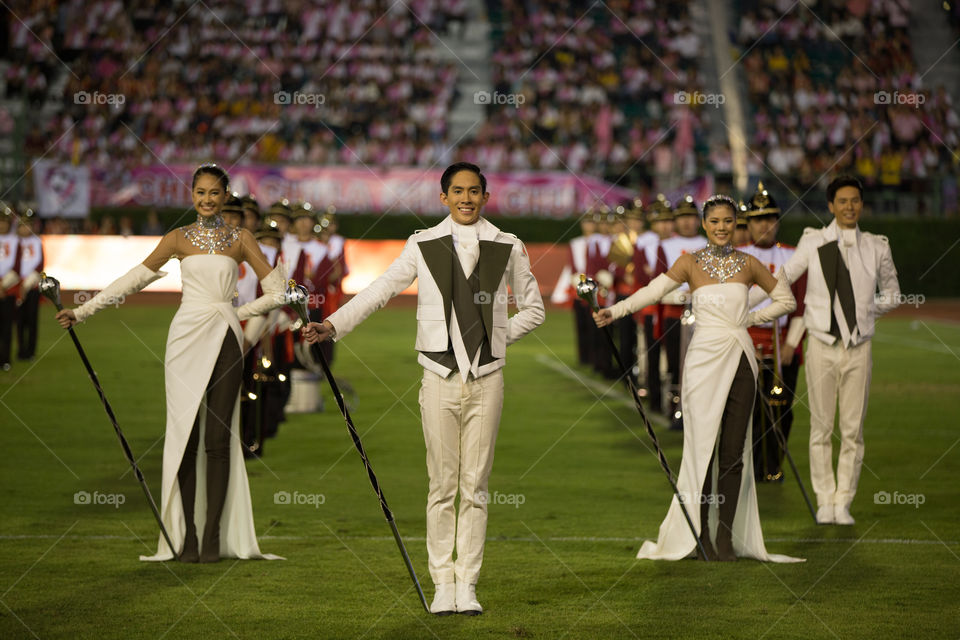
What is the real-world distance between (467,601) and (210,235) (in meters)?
2.30

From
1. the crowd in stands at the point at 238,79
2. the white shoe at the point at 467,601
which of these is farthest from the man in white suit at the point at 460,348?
the crowd in stands at the point at 238,79

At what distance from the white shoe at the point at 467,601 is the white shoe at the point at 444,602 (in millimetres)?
31

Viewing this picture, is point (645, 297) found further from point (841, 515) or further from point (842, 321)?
point (841, 515)

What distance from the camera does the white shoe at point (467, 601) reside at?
6.03 m

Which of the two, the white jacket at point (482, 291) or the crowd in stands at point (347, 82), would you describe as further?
the crowd in stands at point (347, 82)

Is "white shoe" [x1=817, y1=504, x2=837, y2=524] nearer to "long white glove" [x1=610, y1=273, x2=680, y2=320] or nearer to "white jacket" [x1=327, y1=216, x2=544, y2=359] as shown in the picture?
"long white glove" [x1=610, y1=273, x2=680, y2=320]

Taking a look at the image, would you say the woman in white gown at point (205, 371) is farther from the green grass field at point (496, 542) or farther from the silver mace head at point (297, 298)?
the silver mace head at point (297, 298)

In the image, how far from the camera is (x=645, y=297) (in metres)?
7.14

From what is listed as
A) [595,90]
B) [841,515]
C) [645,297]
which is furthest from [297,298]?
[595,90]

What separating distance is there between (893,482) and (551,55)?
2399cm

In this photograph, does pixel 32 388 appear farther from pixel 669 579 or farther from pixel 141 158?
pixel 141 158

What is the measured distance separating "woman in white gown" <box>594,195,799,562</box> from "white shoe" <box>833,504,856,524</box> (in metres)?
1.21

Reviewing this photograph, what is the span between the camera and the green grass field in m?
5.97

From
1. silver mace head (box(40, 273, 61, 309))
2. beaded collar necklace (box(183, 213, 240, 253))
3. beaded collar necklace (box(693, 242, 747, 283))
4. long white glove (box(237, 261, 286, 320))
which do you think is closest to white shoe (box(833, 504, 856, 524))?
beaded collar necklace (box(693, 242, 747, 283))
